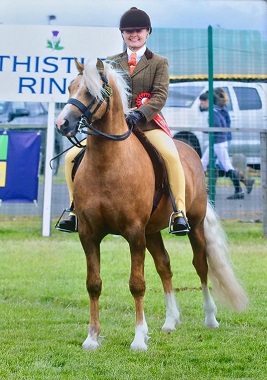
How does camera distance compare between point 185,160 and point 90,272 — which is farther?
point 185,160

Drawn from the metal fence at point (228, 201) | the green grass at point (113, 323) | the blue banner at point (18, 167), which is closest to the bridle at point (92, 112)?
the green grass at point (113, 323)

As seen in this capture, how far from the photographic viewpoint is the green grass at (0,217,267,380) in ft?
17.4

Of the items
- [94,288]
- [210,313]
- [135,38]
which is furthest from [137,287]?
[135,38]

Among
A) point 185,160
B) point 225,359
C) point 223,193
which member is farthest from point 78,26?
point 225,359

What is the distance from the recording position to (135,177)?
6.06 metres

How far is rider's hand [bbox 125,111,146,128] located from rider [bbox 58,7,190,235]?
0.04 metres

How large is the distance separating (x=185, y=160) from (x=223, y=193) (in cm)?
668

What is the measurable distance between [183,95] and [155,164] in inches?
426

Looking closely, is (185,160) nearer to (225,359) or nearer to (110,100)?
(110,100)

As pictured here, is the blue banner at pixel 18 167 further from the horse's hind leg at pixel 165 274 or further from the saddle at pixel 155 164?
the saddle at pixel 155 164

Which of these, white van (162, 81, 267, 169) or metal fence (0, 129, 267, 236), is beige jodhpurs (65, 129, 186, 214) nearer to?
metal fence (0, 129, 267, 236)

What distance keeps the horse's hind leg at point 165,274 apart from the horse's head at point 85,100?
1701mm

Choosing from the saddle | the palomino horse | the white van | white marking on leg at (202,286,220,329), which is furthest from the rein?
the white van

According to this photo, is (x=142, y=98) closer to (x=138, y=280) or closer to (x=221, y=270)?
(x=138, y=280)
